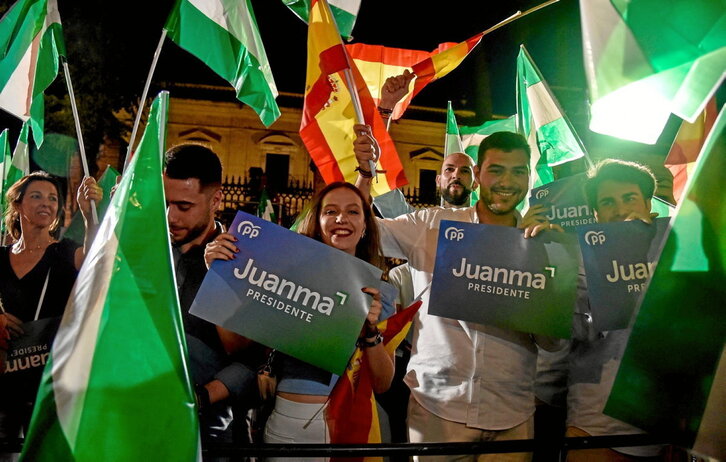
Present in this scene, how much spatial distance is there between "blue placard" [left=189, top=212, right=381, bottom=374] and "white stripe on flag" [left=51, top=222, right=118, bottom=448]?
23.5 inches

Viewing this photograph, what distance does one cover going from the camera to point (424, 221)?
3.43 m

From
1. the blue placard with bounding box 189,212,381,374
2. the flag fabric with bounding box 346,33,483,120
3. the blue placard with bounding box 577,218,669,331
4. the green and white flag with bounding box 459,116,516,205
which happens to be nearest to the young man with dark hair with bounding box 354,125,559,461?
the blue placard with bounding box 577,218,669,331

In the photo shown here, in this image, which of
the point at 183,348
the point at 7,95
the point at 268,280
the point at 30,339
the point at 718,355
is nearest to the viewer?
the point at 718,355

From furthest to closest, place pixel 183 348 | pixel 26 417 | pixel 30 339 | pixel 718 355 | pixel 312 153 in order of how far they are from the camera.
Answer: pixel 312 153 < pixel 26 417 < pixel 30 339 < pixel 183 348 < pixel 718 355

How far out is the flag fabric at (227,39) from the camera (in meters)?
4.08

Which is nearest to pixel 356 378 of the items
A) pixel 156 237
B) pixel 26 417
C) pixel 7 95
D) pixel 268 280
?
pixel 268 280

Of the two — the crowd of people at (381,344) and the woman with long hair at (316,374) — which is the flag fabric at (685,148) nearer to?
the crowd of people at (381,344)

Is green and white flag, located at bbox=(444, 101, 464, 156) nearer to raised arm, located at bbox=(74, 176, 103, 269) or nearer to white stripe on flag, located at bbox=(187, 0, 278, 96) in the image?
white stripe on flag, located at bbox=(187, 0, 278, 96)

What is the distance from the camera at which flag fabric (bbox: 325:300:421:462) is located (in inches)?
99.6

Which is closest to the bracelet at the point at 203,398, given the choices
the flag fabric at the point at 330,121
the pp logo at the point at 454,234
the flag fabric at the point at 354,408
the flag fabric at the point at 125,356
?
the flag fabric at the point at 354,408

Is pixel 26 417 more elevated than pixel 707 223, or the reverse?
pixel 707 223

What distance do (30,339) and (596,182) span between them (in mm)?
3141

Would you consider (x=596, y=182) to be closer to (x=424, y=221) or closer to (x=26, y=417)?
(x=424, y=221)

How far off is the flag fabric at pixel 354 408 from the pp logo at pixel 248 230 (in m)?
0.73
